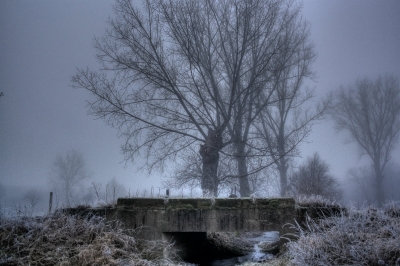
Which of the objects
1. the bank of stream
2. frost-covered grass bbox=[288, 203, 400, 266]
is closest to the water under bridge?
frost-covered grass bbox=[288, 203, 400, 266]

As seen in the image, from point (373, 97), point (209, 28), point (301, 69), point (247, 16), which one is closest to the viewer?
point (247, 16)

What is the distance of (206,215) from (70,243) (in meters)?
2.97

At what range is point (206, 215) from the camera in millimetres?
7273

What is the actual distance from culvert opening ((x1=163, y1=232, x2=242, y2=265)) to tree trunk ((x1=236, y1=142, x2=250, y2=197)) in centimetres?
387

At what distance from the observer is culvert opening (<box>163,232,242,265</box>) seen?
7.86 meters

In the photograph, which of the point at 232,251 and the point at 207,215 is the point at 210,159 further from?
the point at 207,215

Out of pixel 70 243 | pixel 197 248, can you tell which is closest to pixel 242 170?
pixel 197 248

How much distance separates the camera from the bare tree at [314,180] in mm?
17469

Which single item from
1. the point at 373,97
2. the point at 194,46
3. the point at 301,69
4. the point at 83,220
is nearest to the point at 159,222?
the point at 83,220

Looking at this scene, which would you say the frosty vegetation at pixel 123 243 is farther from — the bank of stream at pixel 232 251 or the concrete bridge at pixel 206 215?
the bank of stream at pixel 232 251

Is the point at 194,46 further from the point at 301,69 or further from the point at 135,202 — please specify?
the point at 135,202

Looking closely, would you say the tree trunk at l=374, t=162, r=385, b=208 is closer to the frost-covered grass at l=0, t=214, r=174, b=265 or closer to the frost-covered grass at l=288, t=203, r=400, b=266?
the frost-covered grass at l=288, t=203, r=400, b=266

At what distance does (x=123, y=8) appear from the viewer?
43.6 feet

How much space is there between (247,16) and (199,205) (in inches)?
352
